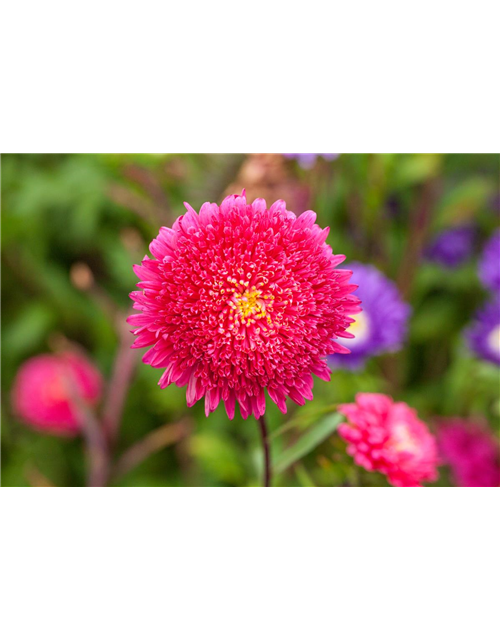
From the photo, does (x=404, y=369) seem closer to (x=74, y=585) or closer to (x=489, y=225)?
(x=489, y=225)

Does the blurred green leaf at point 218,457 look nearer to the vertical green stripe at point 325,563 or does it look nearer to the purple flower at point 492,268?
the vertical green stripe at point 325,563

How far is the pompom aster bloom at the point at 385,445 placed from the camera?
0.36 metres

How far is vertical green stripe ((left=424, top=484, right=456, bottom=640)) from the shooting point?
0.36 metres

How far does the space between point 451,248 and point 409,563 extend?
0.68m

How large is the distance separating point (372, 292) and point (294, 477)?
0.95 feet

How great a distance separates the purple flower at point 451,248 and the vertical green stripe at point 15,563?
0.76 meters

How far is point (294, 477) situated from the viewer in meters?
0.47

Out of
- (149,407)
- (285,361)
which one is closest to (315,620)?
(285,361)

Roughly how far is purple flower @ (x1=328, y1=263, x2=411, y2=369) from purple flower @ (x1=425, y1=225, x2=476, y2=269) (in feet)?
0.95

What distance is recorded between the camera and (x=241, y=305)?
27cm

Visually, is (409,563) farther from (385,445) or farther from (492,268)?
(492,268)

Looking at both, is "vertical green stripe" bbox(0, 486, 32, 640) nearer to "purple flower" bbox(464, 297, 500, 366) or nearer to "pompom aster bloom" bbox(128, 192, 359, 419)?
"pompom aster bloom" bbox(128, 192, 359, 419)

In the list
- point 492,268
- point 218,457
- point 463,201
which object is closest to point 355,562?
point 218,457

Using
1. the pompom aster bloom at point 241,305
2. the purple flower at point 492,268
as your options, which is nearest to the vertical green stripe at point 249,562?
the pompom aster bloom at point 241,305
